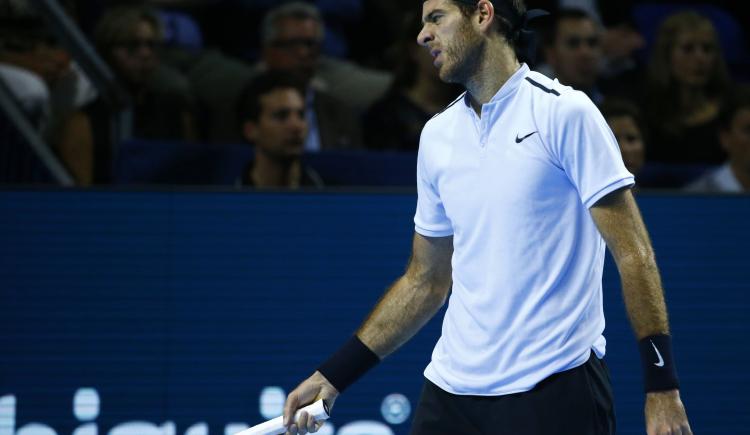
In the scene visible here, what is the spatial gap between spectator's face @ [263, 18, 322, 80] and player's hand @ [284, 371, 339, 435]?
350 centimetres

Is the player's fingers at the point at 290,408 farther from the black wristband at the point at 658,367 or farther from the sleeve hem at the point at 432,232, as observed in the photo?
the black wristband at the point at 658,367

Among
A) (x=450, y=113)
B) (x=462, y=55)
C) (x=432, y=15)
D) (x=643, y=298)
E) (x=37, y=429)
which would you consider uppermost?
(x=432, y=15)

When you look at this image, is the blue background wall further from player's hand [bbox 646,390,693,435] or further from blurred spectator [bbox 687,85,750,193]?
player's hand [bbox 646,390,693,435]

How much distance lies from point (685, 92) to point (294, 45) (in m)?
2.11

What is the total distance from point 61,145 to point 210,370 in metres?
1.80

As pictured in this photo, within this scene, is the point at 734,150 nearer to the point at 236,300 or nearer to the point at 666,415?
Answer: the point at 236,300

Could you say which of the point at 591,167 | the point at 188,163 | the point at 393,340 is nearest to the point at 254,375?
the point at 188,163

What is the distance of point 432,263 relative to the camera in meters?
3.43

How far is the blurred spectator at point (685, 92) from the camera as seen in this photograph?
663 cm

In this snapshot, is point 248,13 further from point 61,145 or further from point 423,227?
point 423,227

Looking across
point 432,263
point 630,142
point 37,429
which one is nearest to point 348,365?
point 432,263

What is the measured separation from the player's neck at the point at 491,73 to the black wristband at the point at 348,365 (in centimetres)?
72

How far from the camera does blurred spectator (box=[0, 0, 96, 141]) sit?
6324mm

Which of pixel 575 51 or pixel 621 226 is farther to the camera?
pixel 575 51
